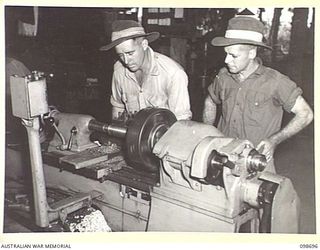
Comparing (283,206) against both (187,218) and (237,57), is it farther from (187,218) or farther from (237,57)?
(237,57)

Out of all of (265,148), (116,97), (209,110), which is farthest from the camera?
(116,97)

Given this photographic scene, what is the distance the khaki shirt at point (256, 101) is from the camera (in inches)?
30.7

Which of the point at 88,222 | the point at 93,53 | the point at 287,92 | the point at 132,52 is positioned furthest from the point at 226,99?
the point at 93,53

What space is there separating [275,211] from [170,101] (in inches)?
18.0

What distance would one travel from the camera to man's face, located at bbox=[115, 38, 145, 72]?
2.80 ft

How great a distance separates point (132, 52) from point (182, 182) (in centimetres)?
38

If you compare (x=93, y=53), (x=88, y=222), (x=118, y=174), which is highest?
(x=93, y=53)

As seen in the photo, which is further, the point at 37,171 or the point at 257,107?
the point at 257,107

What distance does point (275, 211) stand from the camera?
0.58 m

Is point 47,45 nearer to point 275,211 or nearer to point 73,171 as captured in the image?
point 73,171

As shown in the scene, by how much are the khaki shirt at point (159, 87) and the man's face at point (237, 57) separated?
176 mm

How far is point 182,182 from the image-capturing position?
0.63 m

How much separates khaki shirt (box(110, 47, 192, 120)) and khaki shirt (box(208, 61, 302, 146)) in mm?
107
